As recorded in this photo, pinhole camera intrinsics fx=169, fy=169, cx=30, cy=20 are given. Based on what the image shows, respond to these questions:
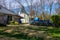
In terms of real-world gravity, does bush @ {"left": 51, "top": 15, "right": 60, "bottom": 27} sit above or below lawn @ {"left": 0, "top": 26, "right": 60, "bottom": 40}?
above

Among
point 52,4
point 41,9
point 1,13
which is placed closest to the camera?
point 1,13

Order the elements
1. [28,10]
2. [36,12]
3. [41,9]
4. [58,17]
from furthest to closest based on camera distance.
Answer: [36,12] < [28,10] < [41,9] < [58,17]

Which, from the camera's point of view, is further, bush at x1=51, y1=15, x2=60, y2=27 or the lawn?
bush at x1=51, y1=15, x2=60, y2=27

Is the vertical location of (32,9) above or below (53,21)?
above

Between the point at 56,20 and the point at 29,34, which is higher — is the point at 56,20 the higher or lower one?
the higher one

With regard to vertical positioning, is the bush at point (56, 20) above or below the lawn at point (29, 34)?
above

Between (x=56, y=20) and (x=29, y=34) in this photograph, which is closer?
(x=29, y=34)

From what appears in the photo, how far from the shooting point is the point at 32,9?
52.8m

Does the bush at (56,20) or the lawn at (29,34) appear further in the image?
the bush at (56,20)

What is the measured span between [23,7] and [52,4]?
10.5 m

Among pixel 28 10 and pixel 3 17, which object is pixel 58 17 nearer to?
pixel 3 17

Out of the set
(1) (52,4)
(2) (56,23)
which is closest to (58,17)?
(2) (56,23)

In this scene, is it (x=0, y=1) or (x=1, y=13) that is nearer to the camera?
(x=1, y=13)

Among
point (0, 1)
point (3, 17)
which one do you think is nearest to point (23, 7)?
point (0, 1)
